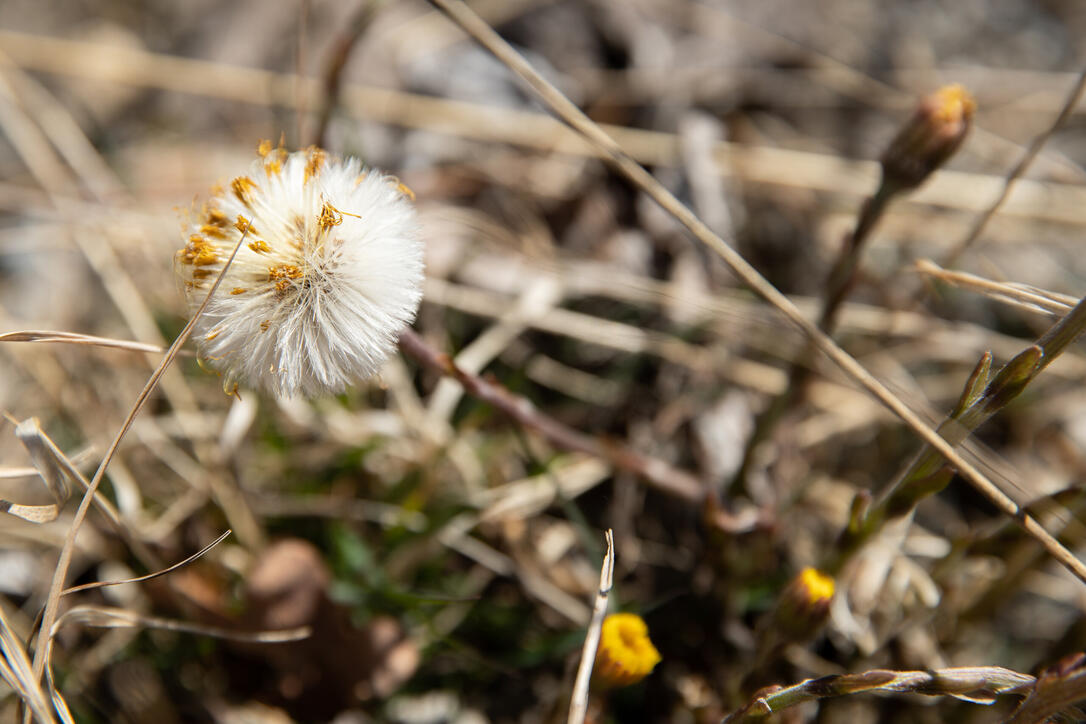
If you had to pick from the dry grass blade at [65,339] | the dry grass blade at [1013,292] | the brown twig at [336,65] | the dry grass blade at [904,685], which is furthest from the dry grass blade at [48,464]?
the dry grass blade at [1013,292]

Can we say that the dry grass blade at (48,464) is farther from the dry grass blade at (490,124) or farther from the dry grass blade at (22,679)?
the dry grass blade at (490,124)

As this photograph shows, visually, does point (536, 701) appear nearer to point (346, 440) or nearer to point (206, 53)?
point (346, 440)

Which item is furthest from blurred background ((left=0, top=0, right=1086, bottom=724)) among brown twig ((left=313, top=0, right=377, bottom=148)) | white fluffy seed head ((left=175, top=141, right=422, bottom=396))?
white fluffy seed head ((left=175, top=141, right=422, bottom=396))

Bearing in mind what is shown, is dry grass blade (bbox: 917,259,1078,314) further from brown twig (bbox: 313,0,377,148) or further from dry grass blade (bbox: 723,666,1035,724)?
brown twig (bbox: 313,0,377,148)

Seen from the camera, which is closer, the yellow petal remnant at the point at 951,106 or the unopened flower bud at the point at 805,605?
the unopened flower bud at the point at 805,605

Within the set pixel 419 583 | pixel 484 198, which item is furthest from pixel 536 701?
pixel 484 198
